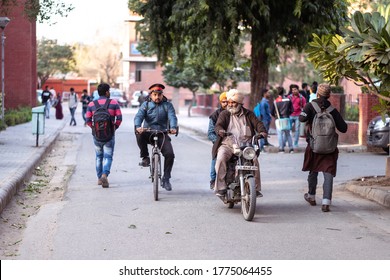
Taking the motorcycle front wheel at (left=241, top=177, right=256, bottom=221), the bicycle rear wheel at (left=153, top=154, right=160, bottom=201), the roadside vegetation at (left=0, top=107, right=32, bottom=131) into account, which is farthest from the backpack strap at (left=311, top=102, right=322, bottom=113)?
the roadside vegetation at (left=0, top=107, right=32, bottom=131)

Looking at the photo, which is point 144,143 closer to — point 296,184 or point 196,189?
point 196,189

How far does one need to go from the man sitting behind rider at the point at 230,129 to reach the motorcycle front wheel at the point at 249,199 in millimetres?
552

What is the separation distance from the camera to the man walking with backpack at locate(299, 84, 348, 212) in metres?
11.8

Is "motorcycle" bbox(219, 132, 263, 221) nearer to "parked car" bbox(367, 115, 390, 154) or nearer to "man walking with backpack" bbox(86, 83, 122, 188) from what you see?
"man walking with backpack" bbox(86, 83, 122, 188)

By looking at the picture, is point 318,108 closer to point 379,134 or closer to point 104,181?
point 104,181

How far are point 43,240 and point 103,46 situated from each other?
13254cm

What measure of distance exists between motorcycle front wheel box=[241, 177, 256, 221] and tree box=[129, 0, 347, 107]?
1275cm

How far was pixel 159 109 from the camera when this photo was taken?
13.6 metres

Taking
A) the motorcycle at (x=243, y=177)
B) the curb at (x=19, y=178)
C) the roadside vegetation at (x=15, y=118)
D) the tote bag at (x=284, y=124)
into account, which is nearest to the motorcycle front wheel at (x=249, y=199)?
the motorcycle at (x=243, y=177)

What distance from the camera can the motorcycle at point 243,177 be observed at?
10680 mm

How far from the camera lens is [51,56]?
3228 inches

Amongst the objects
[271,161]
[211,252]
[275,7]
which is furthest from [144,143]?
[275,7]

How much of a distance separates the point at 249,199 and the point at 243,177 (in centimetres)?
46

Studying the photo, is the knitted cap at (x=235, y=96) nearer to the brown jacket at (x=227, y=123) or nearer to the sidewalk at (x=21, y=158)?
the brown jacket at (x=227, y=123)
